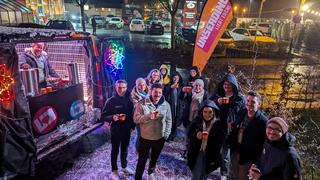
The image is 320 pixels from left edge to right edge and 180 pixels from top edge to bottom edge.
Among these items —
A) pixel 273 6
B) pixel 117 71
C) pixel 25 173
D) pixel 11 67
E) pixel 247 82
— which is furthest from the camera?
pixel 273 6

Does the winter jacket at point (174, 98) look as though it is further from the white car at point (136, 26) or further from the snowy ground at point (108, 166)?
the white car at point (136, 26)

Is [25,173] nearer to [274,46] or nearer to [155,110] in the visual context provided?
[155,110]

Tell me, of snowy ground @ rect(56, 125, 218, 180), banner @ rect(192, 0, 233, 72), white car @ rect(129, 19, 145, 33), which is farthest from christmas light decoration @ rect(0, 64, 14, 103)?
white car @ rect(129, 19, 145, 33)

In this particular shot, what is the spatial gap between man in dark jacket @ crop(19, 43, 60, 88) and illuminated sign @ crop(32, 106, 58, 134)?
125cm

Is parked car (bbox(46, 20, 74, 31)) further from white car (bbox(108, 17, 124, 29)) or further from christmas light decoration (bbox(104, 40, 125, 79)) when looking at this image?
white car (bbox(108, 17, 124, 29))

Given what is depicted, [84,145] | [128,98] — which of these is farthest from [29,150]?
[84,145]

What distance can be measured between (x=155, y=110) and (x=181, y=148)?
2158 millimetres

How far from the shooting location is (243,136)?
349 centimetres

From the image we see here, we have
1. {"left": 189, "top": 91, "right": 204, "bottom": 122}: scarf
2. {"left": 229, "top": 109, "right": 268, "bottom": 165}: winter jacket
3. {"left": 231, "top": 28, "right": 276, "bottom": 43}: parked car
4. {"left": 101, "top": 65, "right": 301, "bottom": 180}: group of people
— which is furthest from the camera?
{"left": 231, "top": 28, "right": 276, "bottom": 43}: parked car

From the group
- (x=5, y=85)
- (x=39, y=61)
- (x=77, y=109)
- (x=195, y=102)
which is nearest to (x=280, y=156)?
(x=195, y=102)

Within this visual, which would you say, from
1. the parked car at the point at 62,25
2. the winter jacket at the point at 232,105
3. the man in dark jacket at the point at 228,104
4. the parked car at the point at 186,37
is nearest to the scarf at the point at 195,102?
the man in dark jacket at the point at 228,104

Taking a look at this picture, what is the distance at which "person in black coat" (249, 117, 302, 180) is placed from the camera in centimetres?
259

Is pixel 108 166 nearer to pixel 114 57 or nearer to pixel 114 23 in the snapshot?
pixel 114 57

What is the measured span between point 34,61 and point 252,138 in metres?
5.15
